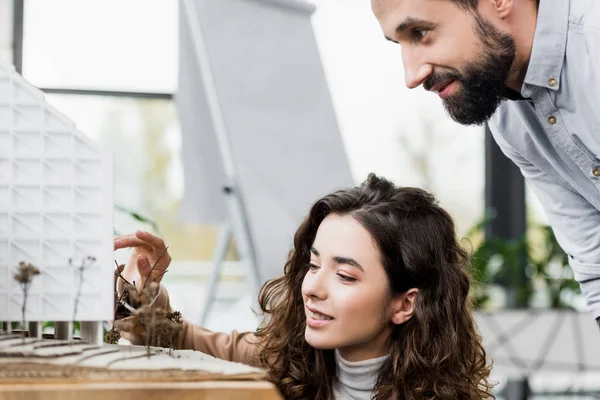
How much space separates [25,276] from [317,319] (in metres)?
→ 0.67

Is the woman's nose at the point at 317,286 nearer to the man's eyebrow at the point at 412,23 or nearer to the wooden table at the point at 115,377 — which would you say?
the man's eyebrow at the point at 412,23

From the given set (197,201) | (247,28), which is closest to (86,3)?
(247,28)

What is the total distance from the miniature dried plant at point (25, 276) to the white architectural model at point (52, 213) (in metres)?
0.01

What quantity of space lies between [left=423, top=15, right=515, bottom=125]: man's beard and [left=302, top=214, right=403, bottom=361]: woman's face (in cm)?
31

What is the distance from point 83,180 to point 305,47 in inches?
76.5

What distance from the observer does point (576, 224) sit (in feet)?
5.42

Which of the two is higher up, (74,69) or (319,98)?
(74,69)

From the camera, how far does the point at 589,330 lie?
10.4 ft

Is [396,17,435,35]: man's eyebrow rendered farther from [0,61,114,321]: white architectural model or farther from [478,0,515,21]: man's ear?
[0,61,114,321]: white architectural model

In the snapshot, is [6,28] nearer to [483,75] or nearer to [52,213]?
[483,75]

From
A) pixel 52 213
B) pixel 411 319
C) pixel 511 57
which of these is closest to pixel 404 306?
pixel 411 319

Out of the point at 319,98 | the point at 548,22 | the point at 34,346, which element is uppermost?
the point at 319,98

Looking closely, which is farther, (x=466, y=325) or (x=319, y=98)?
(x=319, y=98)

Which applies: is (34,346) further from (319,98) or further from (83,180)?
(319,98)
